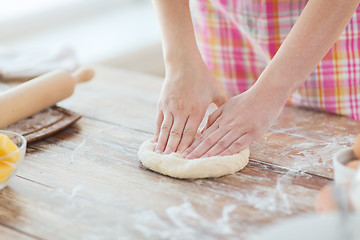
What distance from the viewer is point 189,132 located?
1.25m

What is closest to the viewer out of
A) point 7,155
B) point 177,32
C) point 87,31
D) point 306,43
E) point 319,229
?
point 319,229

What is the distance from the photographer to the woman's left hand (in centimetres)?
118

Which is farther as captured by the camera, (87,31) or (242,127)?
(87,31)

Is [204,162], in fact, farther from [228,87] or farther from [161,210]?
Answer: [228,87]

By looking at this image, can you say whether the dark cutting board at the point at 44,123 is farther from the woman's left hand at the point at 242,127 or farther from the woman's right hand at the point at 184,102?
the woman's left hand at the point at 242,127

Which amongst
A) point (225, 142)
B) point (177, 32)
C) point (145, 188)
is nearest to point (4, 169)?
point (145, 188)

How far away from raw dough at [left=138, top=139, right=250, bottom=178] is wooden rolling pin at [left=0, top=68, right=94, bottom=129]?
16.6 inches

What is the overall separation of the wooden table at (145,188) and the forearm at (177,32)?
0.23 metres

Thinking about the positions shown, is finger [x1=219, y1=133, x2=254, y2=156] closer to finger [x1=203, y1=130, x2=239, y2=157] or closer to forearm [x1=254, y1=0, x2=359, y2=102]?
finger [x1=203, y1=130, x2=239, y2=157]

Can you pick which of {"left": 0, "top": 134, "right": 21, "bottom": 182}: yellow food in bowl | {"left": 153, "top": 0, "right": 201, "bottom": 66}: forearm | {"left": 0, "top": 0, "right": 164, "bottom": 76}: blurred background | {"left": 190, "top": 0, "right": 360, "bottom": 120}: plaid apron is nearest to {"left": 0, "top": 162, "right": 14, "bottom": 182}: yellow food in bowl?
{"left": 0, "top": 134, "right": 21, "bottom": 182}: yellow food in bowl

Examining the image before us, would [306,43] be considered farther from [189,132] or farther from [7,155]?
[7,155]

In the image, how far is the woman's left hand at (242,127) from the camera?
118 centimetres

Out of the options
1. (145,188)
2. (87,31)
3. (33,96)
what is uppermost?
(33,96)

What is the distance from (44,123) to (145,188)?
481 mm
